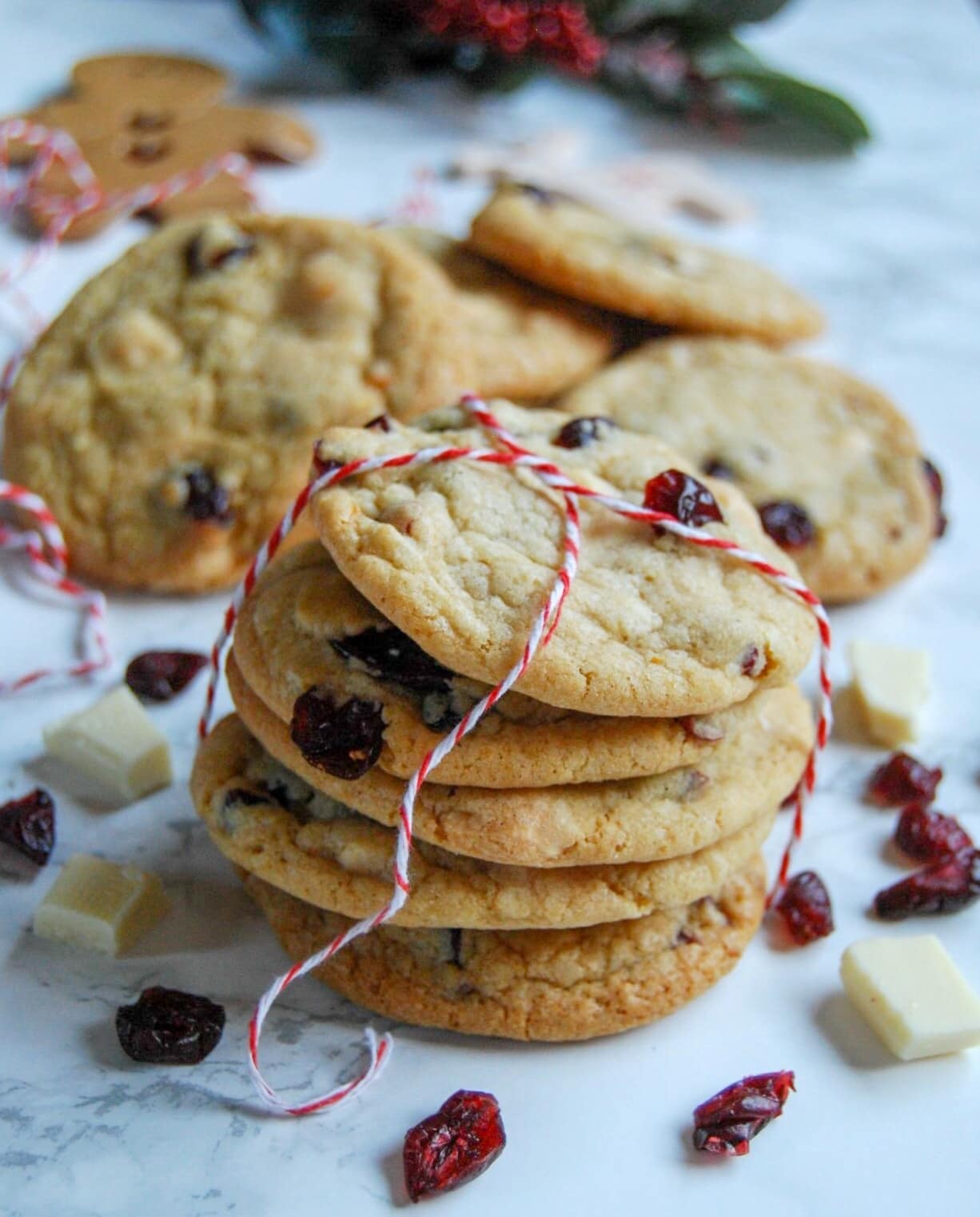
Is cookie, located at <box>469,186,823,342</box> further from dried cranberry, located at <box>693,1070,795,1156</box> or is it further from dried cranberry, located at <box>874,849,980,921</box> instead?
dried cranberry, located at <box>693,1070,795,1156</box>

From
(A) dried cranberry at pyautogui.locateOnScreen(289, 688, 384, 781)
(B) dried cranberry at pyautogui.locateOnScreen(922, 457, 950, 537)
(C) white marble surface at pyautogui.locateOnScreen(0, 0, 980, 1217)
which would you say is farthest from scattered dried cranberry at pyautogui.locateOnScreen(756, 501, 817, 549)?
(A) dried cranberry at pyautogui.locateOnScreen(289, 688, 384, 781)

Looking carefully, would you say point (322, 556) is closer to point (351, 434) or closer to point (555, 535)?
point (351, 434)

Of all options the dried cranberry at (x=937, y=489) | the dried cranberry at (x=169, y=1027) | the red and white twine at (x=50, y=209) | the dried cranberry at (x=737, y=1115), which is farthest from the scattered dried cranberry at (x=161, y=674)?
the dried cranberry at (x=937, y=489)

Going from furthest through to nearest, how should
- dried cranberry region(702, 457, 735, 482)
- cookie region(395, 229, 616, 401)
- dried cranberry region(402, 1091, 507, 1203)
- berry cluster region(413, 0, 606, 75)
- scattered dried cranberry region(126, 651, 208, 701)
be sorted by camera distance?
berry cluster region(413, 0, 606, 75), cookie region(395, 229, 616, 401), dried cranberry region(702, 457, 735, 482), scattered dried cranberry region(126, 651, 208, 701), dried cranberry region(402, 1091, 507, 1203)

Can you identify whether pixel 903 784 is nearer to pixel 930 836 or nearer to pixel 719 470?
pixel 930 836

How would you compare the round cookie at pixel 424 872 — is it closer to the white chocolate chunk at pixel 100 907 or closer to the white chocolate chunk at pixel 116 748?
the white chocolate chunk at pixel 100 907

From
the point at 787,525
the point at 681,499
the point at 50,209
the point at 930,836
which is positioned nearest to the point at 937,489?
the point at 787,525
